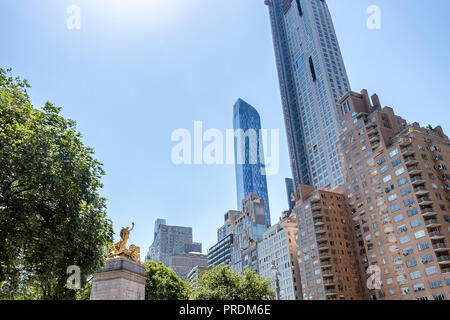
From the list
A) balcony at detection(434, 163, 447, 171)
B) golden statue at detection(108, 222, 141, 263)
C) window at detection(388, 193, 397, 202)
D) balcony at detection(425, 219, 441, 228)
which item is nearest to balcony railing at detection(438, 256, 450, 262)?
balcony at detection(425, 219, 441, 228)

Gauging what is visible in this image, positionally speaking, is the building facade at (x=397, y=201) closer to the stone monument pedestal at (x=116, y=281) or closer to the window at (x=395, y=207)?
the window at (x=395, y=207)

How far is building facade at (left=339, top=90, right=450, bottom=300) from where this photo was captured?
67.8 meters

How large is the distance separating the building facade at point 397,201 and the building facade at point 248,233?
58735mm

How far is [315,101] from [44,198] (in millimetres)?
162826

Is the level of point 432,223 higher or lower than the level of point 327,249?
lower

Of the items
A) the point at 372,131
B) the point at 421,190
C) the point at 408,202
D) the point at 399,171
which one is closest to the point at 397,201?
the point at 408,202

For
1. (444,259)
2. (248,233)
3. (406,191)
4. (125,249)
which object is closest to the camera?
(125,249)

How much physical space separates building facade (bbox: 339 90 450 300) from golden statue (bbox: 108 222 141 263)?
191 ft

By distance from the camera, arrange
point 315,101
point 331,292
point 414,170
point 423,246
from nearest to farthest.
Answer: point 423,246
point 414,170
point 331,292
point 315,101

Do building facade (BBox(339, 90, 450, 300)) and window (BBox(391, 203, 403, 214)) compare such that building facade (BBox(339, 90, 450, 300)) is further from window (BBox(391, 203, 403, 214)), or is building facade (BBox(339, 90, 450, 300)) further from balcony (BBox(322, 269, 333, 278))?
balcony (BBox(322, 269, 333, 278))

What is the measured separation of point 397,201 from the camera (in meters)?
75.9

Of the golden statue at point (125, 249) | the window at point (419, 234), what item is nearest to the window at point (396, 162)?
the window at point (419, 234)

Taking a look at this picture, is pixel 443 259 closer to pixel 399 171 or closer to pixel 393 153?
pixel 399 171
